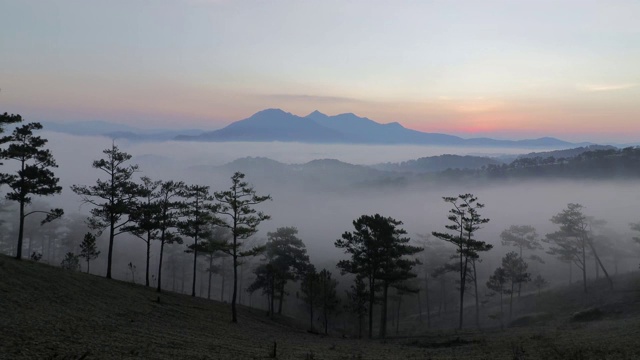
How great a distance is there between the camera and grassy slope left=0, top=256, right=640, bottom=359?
14.9m

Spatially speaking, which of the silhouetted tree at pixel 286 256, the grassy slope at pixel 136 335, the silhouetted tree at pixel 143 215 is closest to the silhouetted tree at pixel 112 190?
the silhouetted tree at pixel 143 215

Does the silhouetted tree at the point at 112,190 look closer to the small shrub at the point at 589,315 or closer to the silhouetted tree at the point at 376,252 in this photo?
the silhouetted tree at the point at 376,252

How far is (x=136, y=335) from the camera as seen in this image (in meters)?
18.5

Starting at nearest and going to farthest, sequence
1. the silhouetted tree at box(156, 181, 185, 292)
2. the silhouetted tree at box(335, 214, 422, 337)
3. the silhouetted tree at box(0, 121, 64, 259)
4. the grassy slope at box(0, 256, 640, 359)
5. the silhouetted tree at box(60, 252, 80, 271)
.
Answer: the grassy slope at box(0, 256, 640, 359)
the silhouetted tree at box(0, 121, 64, 259)
the silhouetted tree at box(335, 214, 422, 337)
the silhouetted tree at box(156, 181, 185, 292)
the silhouetted tree at box(60, 252, 80, 271)

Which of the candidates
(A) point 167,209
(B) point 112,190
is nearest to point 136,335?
(B) point 112,190

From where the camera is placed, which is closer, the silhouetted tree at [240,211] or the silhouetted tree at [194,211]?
the silhouetted tree at [240,211]

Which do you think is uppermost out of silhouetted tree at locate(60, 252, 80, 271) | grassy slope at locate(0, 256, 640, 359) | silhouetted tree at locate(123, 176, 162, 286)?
silhouetted tree at locate(123, 176, 162, 286)

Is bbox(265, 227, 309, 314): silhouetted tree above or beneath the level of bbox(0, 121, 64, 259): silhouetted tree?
beneath

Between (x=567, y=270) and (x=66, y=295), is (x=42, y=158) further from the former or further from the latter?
(x=567, y=270)

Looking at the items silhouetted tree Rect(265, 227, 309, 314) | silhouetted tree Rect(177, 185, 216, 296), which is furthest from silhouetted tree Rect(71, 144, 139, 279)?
silhouetted tree Rect(265, 227, 309, 314)

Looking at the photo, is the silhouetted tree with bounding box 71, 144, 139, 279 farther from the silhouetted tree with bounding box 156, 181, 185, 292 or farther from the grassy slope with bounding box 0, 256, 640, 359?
the grassy slope with bounding box 0, 256, 640, 359

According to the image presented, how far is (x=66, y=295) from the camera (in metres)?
23.7

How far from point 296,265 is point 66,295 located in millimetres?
28832

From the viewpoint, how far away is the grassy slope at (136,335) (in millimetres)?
14934
